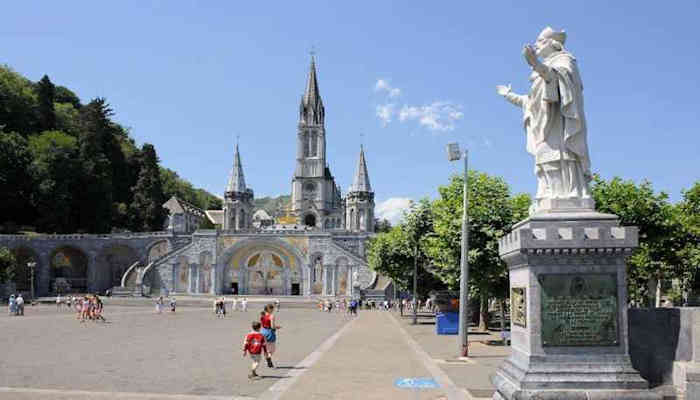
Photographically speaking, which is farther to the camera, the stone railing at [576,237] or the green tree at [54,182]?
the green tree at [54,182]

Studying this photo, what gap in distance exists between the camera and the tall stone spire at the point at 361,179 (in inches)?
3509

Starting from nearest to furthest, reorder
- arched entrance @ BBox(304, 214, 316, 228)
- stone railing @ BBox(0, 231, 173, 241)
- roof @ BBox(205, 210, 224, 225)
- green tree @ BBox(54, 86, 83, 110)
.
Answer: stone railing @ BBox(0, 231, 173, 241)
green tree @ BBox(54, 86, 83, 110)
arched entrance @ BBox(304, 214, 316, 228)
roof @ BBox(205, 210, 224, 225)

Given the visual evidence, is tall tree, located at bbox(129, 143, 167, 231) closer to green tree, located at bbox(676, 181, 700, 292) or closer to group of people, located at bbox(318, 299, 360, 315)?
group of people, located at bbox(318, 299, 360, 315)

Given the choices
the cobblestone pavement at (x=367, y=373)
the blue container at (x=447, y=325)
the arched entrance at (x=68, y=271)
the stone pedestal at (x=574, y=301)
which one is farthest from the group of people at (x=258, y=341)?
the arched entrance at (x=68, y=271)

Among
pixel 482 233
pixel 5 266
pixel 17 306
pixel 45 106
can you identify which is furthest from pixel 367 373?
pixel 45 106

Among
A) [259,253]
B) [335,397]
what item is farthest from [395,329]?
[259,253]

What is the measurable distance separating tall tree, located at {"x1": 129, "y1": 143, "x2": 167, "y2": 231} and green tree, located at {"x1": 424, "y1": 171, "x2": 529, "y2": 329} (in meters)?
62.5

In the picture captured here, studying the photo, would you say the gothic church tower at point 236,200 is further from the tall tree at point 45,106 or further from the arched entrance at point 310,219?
the tall tree at point 45,106

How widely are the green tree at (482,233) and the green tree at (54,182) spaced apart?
57.5 m

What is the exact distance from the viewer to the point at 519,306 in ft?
27.4

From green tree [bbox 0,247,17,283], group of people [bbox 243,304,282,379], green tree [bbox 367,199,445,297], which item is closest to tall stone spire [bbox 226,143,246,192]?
green tree [bbox 0,247,17,283]

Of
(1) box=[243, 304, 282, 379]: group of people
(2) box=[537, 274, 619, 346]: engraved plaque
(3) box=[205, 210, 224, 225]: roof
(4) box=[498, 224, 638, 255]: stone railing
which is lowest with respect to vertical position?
(1) box=[243, 304, 282, 379]: group of people

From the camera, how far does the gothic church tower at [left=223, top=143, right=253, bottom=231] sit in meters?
87.5

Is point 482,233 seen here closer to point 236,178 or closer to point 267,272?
point 267,272
